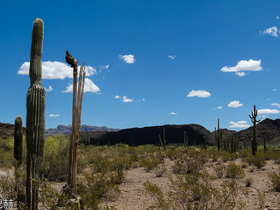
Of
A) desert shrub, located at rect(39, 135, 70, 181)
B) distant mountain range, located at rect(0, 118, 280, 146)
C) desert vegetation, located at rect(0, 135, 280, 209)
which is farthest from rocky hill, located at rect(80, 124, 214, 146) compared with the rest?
desert shrub, located at rect(39, 135, 70, 181)

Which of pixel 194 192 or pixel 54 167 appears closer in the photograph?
pixel 194 192

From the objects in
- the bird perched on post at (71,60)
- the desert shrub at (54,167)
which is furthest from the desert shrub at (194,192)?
the desert shrub at (54,167)

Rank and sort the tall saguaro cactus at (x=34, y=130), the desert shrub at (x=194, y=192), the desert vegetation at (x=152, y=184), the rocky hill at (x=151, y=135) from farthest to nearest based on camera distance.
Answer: the rocky hill at (x=151, y=135)
the tall saguaro cactus at (x=34, y=130)
the desert vegetation at (x=152, y=184)
the desert shrub at (x=194, y=192)

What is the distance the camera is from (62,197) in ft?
19.0

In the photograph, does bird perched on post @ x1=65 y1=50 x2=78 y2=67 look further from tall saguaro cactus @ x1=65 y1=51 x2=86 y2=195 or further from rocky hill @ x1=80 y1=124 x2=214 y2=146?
rocky hill @ x1=80 y1=124 x2=214 y2=146

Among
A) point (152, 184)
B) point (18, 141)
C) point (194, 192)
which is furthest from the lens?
point (18, 141)

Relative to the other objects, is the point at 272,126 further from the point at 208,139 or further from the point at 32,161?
the point at 32,161

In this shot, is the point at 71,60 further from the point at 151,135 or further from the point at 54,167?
the point at 151,135

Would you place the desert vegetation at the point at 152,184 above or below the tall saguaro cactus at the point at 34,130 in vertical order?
below

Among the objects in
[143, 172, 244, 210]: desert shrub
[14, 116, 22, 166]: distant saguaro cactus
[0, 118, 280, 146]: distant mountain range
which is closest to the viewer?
[143, 172, 244, 210]: desert shrub

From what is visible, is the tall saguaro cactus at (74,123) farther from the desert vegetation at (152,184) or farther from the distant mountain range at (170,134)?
the distant mountain range at (170,134)

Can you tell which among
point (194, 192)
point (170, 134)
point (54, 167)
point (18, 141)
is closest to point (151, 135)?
point (170, 134)

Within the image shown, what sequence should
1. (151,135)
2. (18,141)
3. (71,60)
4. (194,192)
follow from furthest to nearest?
(151,135) < (18,141) < (71,60) < (194,192)

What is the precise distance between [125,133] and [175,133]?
18.7m
